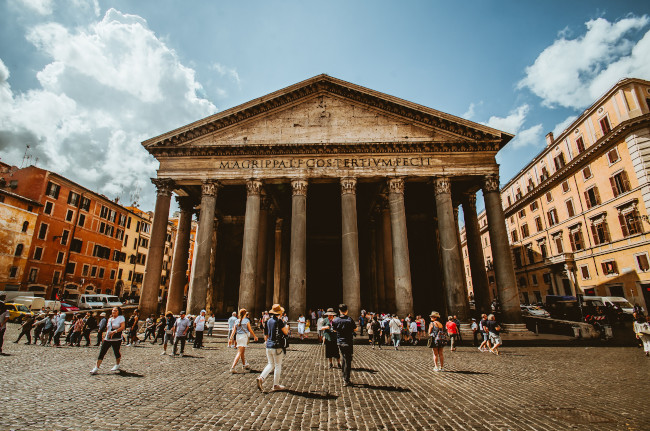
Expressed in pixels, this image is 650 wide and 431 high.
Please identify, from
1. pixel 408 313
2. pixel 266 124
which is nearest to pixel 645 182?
pixel 408 313

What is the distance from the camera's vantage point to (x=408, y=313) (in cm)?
1485

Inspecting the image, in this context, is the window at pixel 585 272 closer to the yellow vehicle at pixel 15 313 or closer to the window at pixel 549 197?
the window at pixel 549 197

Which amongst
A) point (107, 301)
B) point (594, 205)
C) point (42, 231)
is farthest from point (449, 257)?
point (42, 231)

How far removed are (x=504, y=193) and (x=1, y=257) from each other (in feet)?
171

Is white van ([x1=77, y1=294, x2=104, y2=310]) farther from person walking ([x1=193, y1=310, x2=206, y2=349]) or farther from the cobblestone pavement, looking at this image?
the cobblestone pavement

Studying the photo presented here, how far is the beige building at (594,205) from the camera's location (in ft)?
69.9

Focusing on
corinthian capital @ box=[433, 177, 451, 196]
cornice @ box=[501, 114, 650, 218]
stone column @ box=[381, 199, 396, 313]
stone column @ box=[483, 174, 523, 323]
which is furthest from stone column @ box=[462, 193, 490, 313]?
cornice @ box=[501, 114, 650, 218]

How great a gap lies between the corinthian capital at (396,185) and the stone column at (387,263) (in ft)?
10.3

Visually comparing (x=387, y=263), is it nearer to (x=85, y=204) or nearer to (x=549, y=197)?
(x=549, y=197)

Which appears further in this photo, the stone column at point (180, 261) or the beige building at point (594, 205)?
the beige building at point (594, 205)

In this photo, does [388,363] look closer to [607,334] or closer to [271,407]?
[271,407]

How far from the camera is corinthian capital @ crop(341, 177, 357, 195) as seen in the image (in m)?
16.9

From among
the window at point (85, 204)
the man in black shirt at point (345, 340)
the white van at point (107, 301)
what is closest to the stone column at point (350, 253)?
the man in black shirt at point (345, 340)

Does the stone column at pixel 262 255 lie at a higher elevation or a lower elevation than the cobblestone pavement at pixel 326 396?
higher
